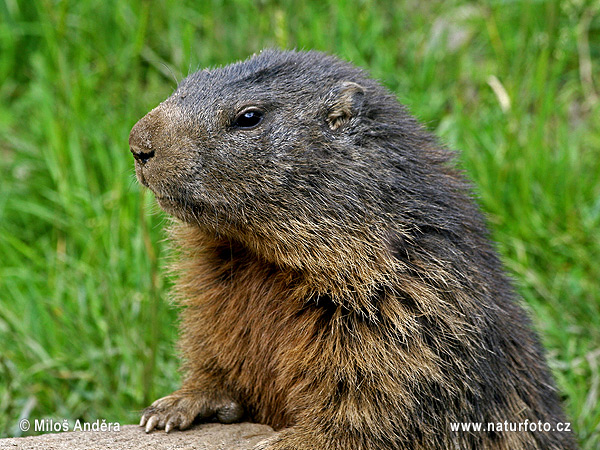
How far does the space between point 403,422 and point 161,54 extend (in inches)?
195

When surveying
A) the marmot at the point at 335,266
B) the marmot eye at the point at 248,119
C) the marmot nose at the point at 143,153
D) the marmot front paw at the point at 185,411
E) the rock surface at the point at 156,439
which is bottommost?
the rock surface at the point at 156,439

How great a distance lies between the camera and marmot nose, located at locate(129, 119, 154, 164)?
11.4 ft

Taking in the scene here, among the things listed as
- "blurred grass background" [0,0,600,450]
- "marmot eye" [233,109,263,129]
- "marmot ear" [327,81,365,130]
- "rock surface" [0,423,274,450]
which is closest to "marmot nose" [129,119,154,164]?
"marmot eye" [233,109,263,129]

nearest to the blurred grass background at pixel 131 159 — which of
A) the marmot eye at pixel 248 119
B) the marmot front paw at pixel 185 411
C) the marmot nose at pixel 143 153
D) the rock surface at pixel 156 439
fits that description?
the marmot front paw at pixel 185 411

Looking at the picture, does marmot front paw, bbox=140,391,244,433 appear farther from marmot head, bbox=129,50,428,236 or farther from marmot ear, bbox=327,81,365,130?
marmot ear, bbox=327,81,365,130

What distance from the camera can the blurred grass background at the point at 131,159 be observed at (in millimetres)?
5191

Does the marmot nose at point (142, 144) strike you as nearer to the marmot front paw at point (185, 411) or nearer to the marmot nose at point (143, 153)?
the marmot nose at point (143, 153)

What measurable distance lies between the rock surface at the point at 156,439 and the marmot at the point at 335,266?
3.0 inches

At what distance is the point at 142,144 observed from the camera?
3486mm

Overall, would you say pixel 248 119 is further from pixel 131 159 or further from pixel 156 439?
pixel 131 159

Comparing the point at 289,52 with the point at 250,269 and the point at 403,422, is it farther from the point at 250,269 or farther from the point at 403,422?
the point at 403,422

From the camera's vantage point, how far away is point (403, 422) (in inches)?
133

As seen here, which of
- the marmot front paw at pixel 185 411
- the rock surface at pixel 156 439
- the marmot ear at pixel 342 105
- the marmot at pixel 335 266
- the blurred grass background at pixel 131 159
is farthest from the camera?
the blurred grass background at pixel 131 159

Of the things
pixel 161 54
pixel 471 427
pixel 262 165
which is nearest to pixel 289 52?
pixel 262 165
